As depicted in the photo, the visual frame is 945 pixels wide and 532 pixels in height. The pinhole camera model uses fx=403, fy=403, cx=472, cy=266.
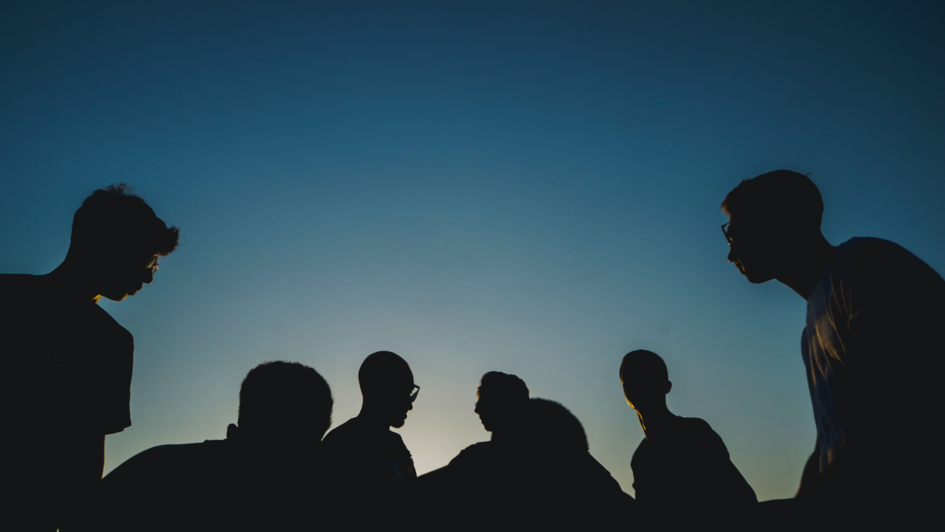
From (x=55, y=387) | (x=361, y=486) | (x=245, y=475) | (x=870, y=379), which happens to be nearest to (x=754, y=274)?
(x=870, y=379)

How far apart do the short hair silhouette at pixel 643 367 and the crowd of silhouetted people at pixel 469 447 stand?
0.84 metres

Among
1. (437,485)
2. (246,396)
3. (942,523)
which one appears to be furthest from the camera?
(246,396)

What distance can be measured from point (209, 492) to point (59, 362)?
1.20 metres

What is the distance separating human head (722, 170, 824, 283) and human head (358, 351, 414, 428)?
3.13m

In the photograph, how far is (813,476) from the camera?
1725mm

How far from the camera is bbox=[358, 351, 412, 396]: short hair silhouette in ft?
13.1

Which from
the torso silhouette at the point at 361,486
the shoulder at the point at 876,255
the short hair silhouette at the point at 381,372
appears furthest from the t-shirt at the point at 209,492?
the shoulder at the point at 876,255

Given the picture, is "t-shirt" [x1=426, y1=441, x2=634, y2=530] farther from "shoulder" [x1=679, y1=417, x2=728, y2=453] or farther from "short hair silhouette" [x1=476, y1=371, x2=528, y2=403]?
"short hair silhouette" [x1=476, y1=371, x2=528, y2=403]

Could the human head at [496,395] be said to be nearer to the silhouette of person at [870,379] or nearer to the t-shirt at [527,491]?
the t-shirt at [527,491]

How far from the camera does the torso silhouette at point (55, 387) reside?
6.36ft

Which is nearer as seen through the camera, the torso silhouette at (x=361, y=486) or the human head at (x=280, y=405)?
the torso silhouette at (x=361, y=486)

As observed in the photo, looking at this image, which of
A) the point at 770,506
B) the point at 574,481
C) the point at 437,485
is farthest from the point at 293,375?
the point at 770,506

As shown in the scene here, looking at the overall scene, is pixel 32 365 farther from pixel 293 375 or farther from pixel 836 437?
pixel 836 437

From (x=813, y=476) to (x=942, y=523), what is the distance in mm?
722
